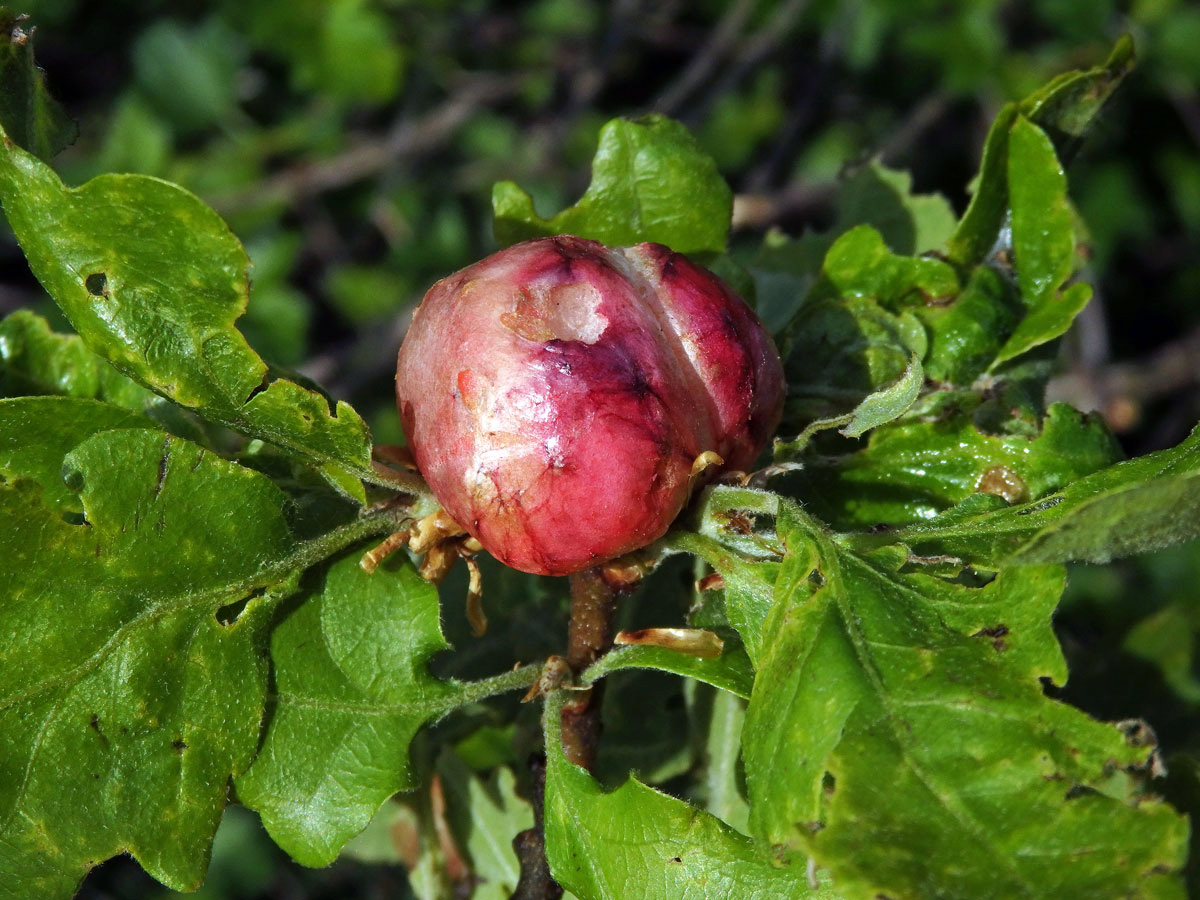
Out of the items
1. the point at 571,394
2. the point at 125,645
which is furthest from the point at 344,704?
the point at 571,394

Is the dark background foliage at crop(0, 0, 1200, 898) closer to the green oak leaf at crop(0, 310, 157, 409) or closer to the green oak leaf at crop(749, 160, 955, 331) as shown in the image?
the green oak leaf at crop(749, 160, 955, 331)

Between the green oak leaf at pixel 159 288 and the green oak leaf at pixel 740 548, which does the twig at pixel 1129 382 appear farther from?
the green oak leaf at pixel 159 288

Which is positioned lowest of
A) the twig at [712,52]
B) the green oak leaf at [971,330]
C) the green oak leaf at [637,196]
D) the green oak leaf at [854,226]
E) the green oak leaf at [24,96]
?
the twig at [712,52]

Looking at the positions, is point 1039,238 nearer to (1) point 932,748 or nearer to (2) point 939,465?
(2) point 939,465

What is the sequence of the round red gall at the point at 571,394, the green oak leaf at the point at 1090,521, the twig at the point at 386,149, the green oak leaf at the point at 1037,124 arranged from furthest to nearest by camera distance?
the twig at the point at 386,149
the green oak leaf at the point at 1037,124
the round red gall at the point at 571,394
the green oak leaf at the point at 1090,521

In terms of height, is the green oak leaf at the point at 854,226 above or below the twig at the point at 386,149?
above

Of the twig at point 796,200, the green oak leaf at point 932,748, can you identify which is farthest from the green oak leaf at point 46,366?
the twig at point 796,200

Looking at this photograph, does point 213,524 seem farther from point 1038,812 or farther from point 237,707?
point 1038,812
